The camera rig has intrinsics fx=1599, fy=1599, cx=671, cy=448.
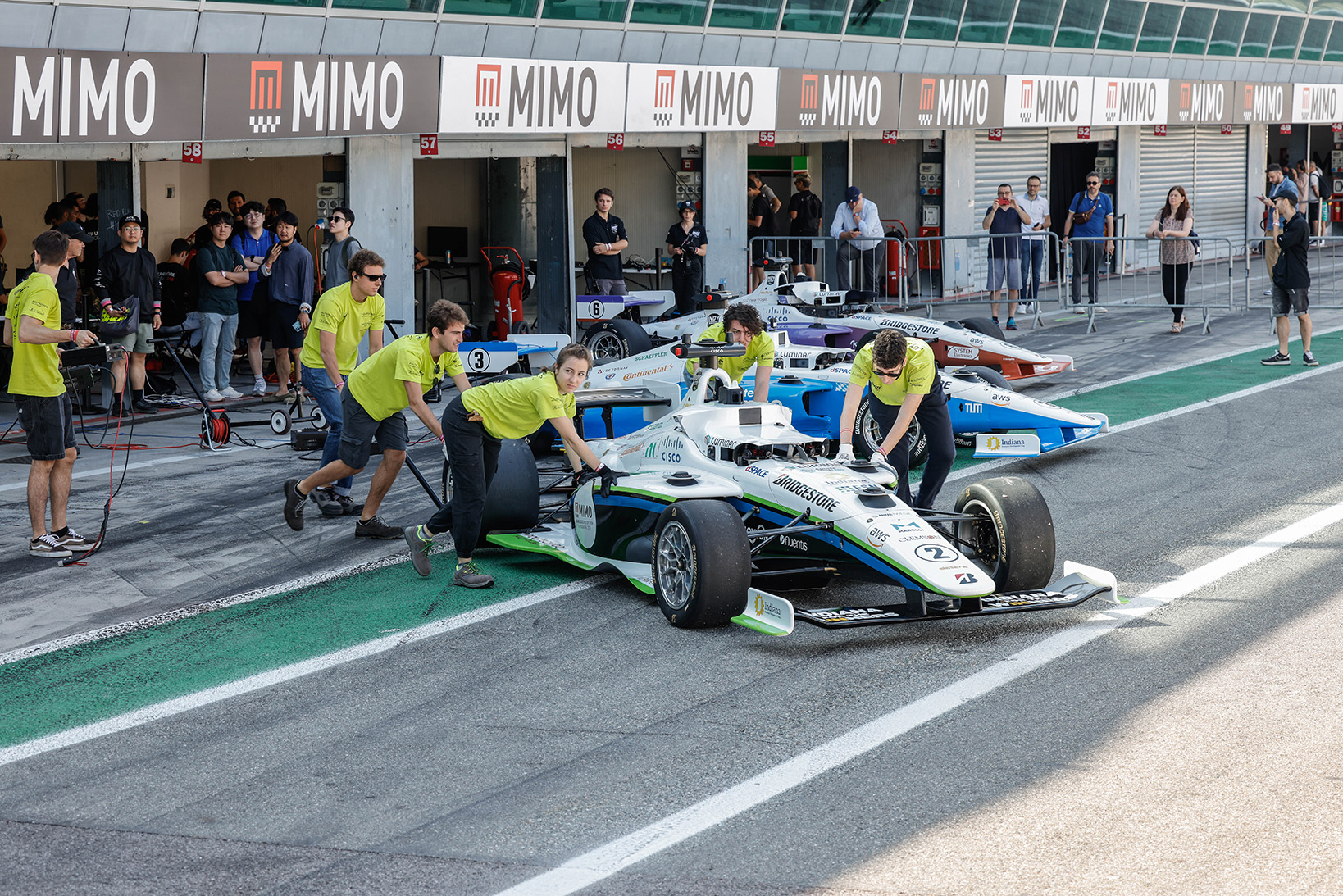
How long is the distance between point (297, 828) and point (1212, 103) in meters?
31.6

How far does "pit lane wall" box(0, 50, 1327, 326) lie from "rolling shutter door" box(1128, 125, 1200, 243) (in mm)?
956

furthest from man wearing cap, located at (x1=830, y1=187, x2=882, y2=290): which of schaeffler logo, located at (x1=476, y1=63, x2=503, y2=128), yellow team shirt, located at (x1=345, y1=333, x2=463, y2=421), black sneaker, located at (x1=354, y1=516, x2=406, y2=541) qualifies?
yellow team shirt, located at (x1=345, y1=333, x2=463, y2=421)

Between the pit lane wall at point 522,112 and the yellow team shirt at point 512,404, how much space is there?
21.1 feet

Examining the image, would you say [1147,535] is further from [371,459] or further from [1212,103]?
[1212,103]

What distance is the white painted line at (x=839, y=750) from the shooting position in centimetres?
547

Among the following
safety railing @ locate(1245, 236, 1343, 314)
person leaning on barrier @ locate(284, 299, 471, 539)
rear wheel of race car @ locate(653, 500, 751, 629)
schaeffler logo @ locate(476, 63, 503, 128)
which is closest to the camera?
rear wheel of race car @ locate(653, 500, 751, 629)

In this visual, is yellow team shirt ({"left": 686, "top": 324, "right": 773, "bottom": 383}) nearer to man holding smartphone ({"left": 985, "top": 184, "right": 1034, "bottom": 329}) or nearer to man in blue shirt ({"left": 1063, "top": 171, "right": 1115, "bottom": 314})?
man holding smartphone ({"left": 985, "top": 184, "right": 1034, "bottom": 329})

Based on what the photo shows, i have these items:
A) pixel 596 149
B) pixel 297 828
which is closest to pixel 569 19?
pixel 596 149

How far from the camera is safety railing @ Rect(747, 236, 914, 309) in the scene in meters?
21.9

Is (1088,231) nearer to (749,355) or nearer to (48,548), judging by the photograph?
(749,355)

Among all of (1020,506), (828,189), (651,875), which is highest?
(828,189)

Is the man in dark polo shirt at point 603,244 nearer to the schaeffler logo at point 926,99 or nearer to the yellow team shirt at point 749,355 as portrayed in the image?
the yellow team shirt at point 749,355

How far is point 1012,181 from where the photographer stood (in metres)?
28.8

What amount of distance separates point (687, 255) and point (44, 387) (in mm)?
11224
